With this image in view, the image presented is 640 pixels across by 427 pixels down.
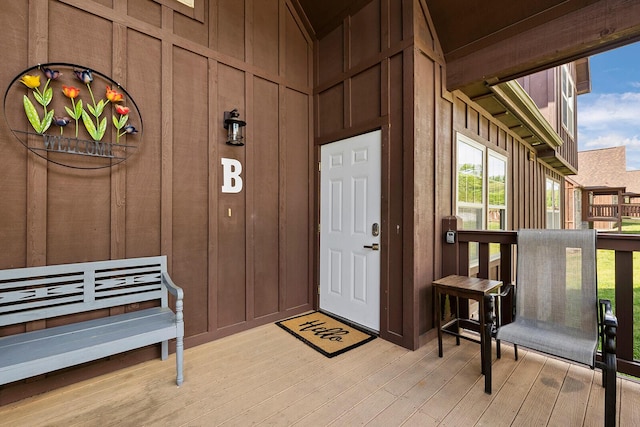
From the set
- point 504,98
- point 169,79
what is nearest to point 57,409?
point 169,79

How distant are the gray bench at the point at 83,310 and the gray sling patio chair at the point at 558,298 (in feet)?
8.24

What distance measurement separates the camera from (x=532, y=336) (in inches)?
74.9

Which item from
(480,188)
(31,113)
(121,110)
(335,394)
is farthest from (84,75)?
(480,188)

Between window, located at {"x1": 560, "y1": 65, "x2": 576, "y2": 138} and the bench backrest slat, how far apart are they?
31.4 ft

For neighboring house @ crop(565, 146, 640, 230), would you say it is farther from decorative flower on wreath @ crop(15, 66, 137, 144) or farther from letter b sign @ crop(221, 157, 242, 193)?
decorative flower on wreath @ crop(15, 66, 137, 144)

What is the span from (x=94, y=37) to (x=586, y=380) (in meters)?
4.58

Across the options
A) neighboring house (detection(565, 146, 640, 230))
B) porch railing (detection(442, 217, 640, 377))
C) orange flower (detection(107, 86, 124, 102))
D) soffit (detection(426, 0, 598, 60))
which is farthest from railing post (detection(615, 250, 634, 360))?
neighboring house (detection(565, 146, 640, 230))

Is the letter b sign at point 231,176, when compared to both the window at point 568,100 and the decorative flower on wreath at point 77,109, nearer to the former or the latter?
the decorative flower on wreath at point 77,109

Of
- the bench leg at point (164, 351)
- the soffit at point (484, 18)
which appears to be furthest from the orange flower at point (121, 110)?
the soffit at point (484, 18)

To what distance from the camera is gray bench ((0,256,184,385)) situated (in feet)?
5.60

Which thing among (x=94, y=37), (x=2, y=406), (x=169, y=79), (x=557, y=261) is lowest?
(x=2, y=406)

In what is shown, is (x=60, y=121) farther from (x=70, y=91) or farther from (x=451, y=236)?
(x=451, y=236)

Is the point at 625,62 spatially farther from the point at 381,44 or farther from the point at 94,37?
the point at 94,37

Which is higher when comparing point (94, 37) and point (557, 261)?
point (94, 37)
